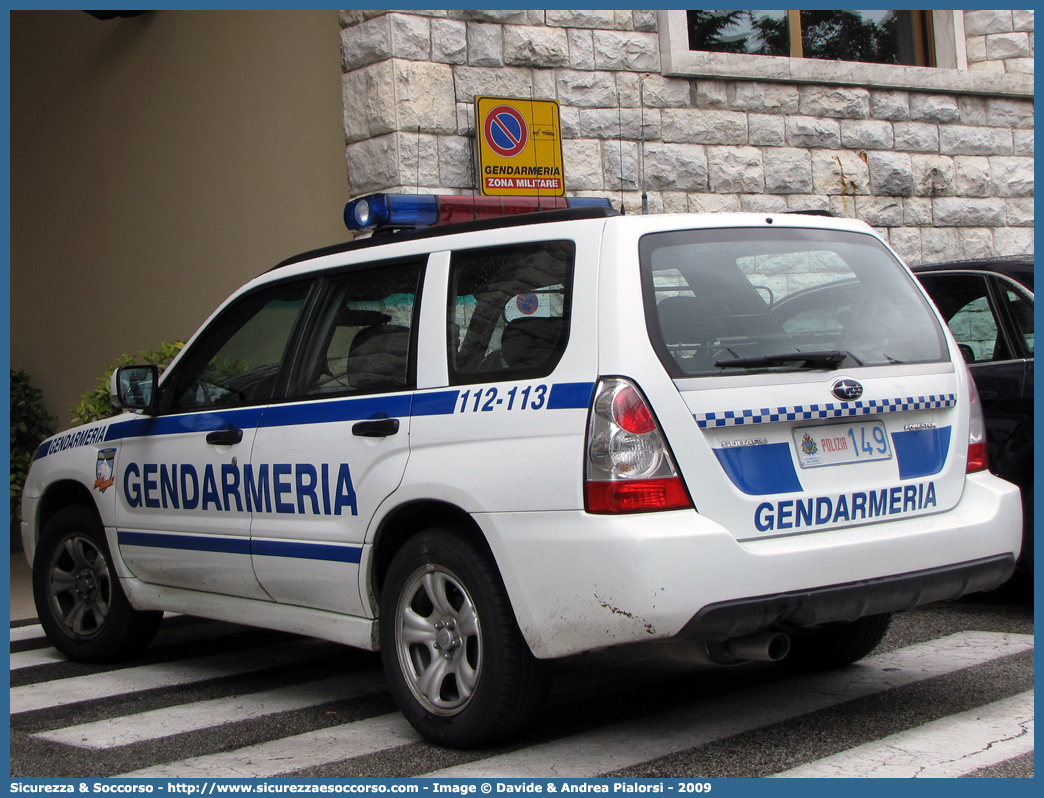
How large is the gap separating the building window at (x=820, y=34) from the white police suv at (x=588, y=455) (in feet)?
21.3

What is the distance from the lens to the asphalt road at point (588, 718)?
156 inches

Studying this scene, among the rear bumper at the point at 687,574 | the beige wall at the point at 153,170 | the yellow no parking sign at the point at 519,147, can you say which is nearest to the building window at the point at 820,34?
Answer: the yellow no parking sign at the point at 519,147

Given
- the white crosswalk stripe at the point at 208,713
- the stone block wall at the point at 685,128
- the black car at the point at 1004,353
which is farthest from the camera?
the stone block wall at the point at 685,128

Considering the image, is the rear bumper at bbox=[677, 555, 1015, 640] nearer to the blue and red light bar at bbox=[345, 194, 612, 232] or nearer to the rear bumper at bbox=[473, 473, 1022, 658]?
the rear bumper at bbox=[473, 473, 1022, 658]

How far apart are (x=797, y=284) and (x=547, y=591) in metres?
1.41

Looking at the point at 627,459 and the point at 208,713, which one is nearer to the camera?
the point at 627,459

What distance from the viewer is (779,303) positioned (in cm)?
421

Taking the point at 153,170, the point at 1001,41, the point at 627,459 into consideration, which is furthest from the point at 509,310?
the point at 1001,41

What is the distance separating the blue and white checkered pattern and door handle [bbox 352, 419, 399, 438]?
1.14 metres

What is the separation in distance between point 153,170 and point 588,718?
313 inches

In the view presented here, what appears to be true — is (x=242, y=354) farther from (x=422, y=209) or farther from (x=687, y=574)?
(x=687, y=574)

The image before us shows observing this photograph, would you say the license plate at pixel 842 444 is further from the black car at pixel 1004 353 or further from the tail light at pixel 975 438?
the black car at pixel 1004 353
